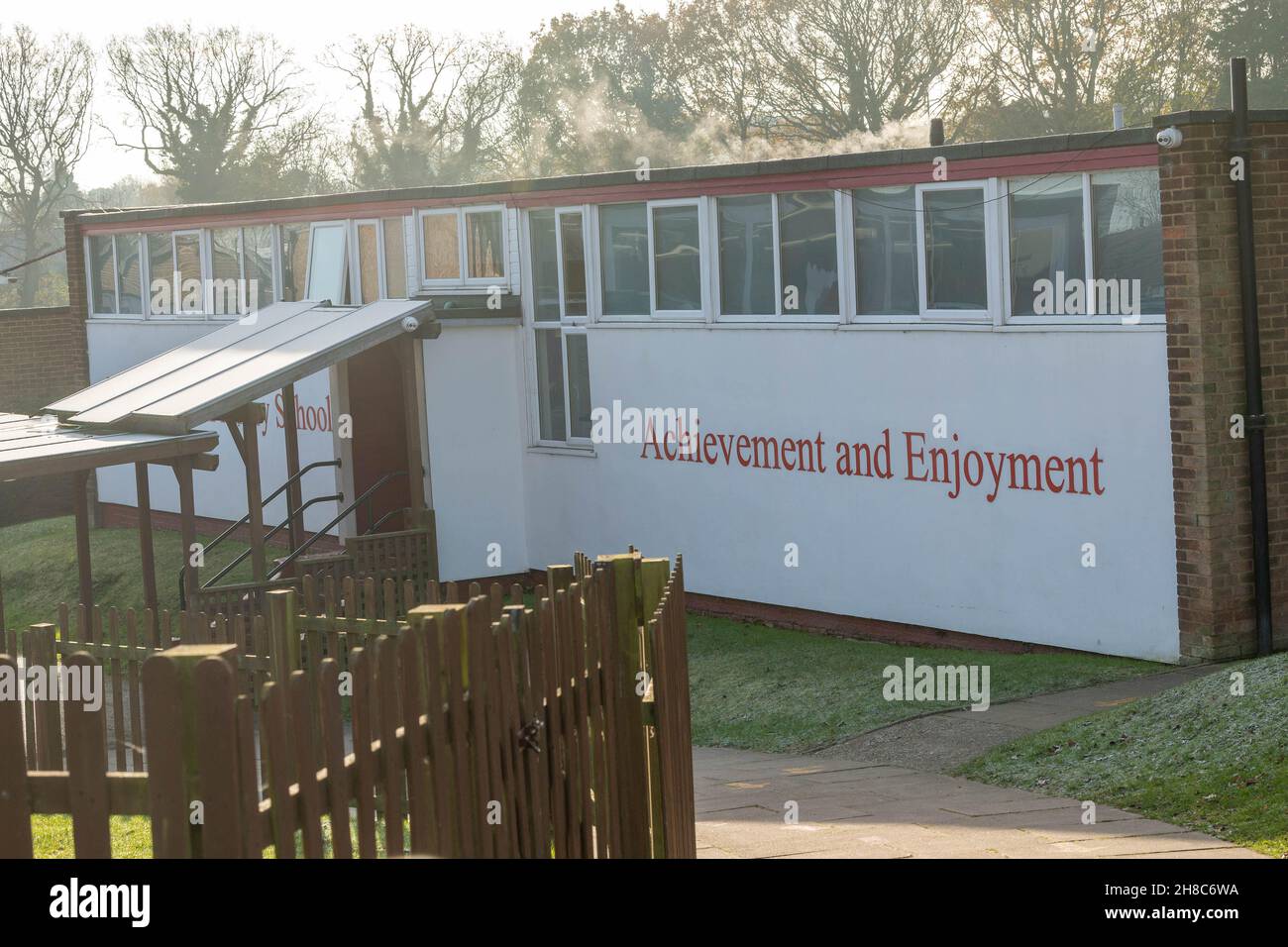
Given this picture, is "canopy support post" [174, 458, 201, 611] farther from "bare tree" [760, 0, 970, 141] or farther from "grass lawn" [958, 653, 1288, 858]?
"bare tree" [760, 0, 970, 141]

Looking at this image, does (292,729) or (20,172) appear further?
(20,172)

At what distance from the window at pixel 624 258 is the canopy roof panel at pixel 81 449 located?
17.0ft

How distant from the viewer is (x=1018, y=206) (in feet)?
42.7

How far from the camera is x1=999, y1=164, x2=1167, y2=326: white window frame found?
12.2m

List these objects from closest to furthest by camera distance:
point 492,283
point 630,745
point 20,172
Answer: point 630,745 < point 492,283 < point 20,172

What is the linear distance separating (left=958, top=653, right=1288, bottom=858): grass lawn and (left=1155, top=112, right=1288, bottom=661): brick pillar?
202 cm

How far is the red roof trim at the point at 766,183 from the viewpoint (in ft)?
40.4

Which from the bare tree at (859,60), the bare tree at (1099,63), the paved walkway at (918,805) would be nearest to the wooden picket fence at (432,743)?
the paved walkway at (918,805)

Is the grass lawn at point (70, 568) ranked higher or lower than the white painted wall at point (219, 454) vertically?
lower

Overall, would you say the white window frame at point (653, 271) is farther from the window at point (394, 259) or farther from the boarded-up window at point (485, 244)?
the window at point (394, 259)
